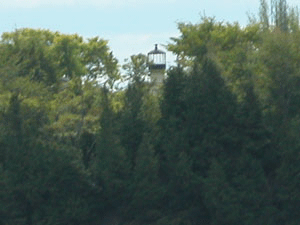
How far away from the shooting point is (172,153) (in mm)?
27672

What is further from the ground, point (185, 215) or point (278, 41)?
point (278, 41)

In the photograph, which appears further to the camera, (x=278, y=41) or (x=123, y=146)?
(x=278, y=41)

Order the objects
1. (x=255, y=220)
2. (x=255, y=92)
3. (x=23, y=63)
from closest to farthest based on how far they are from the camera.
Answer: (x=255, y=220) → (x=255, y=92) → (x=23, y=63)

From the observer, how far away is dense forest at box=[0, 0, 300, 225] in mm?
27047

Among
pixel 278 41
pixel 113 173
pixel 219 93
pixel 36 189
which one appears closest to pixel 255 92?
pixel 219 93

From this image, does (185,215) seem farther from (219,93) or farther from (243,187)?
(219,93)

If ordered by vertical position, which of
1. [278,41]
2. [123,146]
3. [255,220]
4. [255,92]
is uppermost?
[278,41]

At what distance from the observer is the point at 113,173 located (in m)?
27.5

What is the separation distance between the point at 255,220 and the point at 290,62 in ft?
19.1

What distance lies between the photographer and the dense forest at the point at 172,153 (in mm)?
27047

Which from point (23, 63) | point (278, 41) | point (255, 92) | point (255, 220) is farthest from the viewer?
point (23, 63)

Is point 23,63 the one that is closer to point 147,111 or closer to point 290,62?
point 147,111

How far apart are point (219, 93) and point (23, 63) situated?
458 inches

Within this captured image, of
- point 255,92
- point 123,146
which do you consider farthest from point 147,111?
point 255,92
